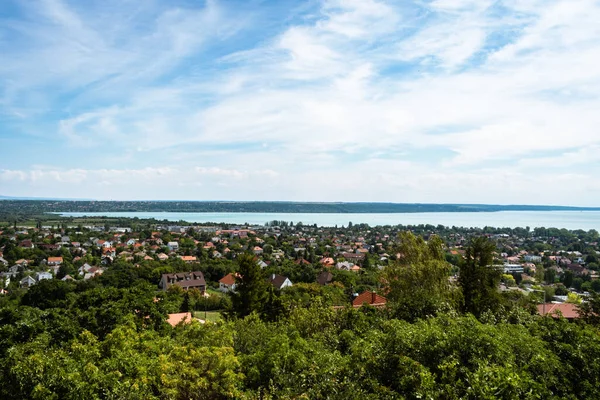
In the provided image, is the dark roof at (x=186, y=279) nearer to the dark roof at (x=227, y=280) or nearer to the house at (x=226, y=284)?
the house at (x=226, y=284)

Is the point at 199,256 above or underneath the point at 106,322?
underneath

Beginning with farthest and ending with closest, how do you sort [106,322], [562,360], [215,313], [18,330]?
[215,313] → [106,322] → [18,330] → [562,360]

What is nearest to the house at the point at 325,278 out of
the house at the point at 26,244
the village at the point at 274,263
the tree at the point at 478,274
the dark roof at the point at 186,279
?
the village at the point at 274,263

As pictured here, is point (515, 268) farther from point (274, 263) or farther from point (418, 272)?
point (418, 272)

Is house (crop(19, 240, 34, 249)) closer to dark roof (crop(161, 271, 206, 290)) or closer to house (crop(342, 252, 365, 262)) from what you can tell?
dark roof (crop(161, 271, 206, 290))


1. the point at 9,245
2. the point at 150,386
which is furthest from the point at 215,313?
the point at 9,245

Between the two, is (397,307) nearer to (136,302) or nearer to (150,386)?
(150,386)

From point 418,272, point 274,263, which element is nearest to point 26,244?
point 274,263
